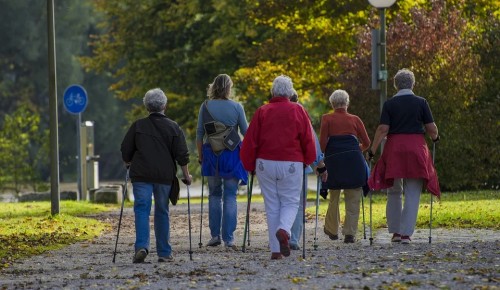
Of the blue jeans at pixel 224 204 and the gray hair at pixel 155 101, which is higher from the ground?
the gray hair at pixel 155 101

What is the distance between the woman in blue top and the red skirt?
5.27 feet

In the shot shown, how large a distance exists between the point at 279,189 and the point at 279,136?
0.53 metres

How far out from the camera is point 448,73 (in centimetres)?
3183

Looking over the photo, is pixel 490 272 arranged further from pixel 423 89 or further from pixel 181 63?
pixel 181 63

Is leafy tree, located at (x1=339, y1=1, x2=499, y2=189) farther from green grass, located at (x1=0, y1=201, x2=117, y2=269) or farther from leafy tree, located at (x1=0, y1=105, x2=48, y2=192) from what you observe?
leafy tree, located at (x1=0, y1=105, x2=48, y2=192)

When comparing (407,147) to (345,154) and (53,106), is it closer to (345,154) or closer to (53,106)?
(345,154)

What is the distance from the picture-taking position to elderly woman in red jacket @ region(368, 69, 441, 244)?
616 inches

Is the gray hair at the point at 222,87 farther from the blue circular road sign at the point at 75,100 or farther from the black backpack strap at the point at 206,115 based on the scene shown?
the blue circular road sign at the point at 75,100

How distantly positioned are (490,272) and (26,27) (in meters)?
59.2

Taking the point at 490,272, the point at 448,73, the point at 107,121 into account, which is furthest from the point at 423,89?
the point at 107,121

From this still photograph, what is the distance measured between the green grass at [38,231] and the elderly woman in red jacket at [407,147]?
417cm

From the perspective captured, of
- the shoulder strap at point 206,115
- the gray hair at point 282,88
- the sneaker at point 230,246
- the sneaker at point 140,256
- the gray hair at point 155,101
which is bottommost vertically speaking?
the sneaker at point 230,246

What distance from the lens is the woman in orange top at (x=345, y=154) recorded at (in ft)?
54.0

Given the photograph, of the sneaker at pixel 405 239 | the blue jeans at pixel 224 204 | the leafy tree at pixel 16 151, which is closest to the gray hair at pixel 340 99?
the blue jeans at pixel 224 204
